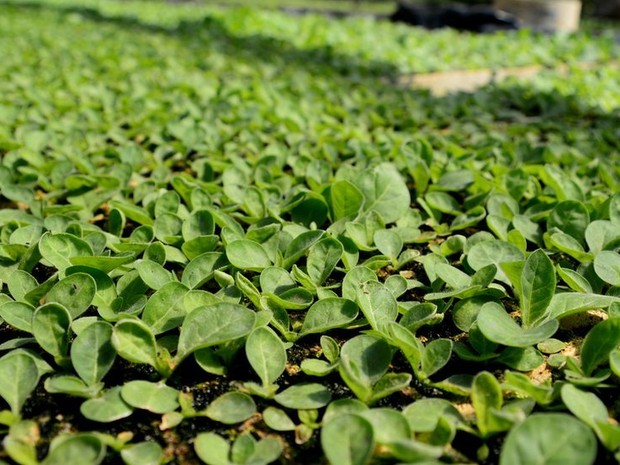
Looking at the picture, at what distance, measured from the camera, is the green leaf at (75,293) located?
3.56 feet

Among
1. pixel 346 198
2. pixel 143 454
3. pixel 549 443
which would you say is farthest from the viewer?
pixel 346 198

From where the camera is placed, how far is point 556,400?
92 cm

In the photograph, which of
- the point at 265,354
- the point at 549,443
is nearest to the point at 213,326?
the point at 265,354

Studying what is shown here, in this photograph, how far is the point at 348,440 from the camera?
0.79m

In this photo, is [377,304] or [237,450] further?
[377,304]

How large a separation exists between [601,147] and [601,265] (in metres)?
1.20

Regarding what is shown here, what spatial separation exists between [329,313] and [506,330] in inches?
11.4

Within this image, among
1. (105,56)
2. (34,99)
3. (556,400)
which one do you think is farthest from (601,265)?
(105,56)

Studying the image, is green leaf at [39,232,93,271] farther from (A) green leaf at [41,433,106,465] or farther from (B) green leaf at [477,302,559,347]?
(B) green leaf at [477,302,559,347]

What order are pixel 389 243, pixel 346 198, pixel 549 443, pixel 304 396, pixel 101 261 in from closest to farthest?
pixel 549 443
pixel 304 396
pixel 101 261
pixel 389 243
pixel 346 198

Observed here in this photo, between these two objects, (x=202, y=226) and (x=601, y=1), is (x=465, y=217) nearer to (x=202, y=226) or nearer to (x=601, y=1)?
(x=202, y=226)

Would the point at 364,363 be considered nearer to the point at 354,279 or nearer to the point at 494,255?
the point at 354,279

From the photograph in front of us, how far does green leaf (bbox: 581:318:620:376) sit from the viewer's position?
0.97m

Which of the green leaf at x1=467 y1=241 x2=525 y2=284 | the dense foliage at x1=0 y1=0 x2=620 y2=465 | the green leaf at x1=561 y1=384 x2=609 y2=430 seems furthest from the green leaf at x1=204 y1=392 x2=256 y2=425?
the green leaf at x1=467 y1=241 x2=525 y2=284
